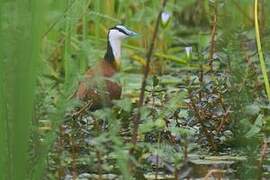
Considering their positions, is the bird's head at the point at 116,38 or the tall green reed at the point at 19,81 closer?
the tall green reed at the point at 19,81

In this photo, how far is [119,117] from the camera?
11.9ft

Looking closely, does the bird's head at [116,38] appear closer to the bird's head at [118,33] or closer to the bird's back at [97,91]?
the bird's head at [118,33]

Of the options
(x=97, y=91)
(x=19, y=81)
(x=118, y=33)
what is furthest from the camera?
(x=118, y=33)

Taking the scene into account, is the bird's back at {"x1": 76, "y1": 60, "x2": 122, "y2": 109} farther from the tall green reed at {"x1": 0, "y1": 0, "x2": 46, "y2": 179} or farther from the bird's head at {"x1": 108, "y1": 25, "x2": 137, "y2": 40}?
the tall green reed at {"x1": 0, "y1": 0, "x2": 46, "y2": 179}

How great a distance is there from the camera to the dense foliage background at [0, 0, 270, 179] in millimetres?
2193

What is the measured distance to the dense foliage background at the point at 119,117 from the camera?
219 cm

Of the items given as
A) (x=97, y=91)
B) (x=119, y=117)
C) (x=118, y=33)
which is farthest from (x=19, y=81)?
(x=118, y=33)

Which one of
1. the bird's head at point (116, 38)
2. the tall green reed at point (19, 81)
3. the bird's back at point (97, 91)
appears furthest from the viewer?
the bird's head at point (116, 38)

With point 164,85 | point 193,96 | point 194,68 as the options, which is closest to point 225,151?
point 193,96

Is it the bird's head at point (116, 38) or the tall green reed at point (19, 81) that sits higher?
the bird's head at point (116, 38)

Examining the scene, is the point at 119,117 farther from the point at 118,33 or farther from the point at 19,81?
the point at 19,81

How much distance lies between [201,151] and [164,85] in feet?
5.82

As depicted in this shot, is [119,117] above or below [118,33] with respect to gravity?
below

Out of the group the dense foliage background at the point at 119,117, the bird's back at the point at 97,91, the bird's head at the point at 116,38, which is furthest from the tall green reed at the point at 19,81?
the bird's head at the point at 116,38
